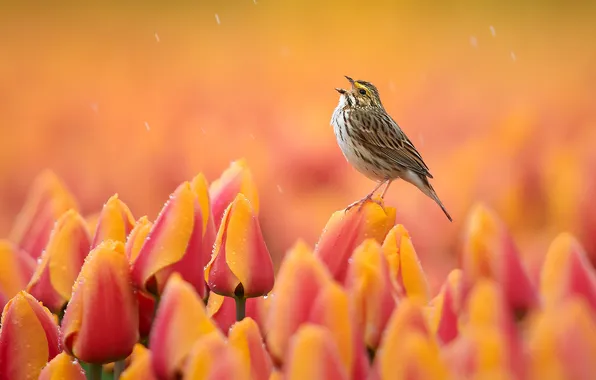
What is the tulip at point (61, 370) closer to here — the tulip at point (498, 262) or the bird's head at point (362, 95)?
the tulip at point (498, 262)

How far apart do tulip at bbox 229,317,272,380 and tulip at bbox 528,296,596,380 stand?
0.27 feet

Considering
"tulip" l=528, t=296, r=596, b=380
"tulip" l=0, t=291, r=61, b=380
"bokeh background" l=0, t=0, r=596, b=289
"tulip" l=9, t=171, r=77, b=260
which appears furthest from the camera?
"bokeh background" l=0, t=0, r=596, b=289

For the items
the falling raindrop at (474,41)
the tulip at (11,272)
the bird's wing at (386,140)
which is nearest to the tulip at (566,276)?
the tulip at (11,272)

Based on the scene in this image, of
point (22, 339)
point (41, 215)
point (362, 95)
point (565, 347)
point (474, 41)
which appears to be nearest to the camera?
point (565, 347)

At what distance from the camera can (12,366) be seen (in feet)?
1.06

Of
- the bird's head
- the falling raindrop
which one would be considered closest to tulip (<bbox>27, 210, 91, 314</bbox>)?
the bird's head

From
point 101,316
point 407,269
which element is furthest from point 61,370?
point 407,269

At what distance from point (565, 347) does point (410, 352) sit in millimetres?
36

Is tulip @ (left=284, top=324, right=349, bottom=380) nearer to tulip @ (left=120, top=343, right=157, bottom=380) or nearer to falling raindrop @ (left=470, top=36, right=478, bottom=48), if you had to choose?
tulip @ (left=120, top=343, right=157, bottom=380)

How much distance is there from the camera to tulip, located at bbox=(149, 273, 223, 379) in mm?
277

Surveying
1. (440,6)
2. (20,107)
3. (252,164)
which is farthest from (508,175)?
(440,6)

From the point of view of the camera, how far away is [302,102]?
121 cm

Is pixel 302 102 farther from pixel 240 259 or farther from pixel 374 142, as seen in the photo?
pixel 240 259

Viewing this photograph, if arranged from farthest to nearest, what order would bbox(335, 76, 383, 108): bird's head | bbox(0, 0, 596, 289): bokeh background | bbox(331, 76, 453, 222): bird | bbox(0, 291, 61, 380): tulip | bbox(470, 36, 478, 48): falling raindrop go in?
bbox(470, 36, 478, 48): falling raindrop
bbox(335, 76, 383, 108): bird's head
bbox(331, 76, 453, 222): bird
bbox(0, 0, 596, 289): bokeh background
bbox(0, 291, 61, 380): tulip
